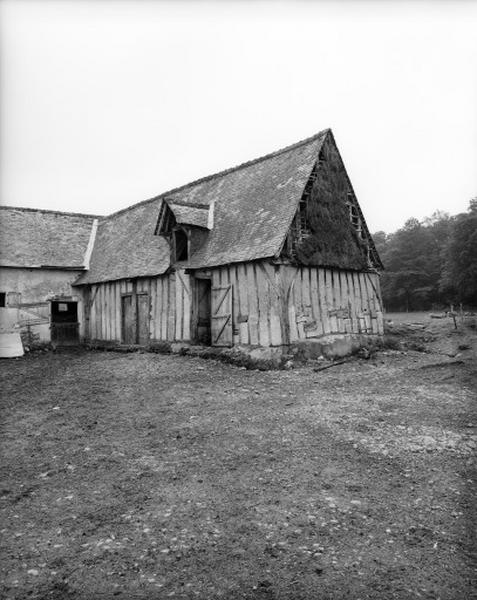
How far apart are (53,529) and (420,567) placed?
3244mm

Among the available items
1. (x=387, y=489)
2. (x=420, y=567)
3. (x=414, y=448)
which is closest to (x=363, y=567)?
(x=420, y=567)

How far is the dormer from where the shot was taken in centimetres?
1501

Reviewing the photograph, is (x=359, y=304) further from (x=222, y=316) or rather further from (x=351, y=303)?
(x=222, y=316)

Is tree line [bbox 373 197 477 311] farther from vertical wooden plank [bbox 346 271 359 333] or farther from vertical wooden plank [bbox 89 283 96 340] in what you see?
vertical wooden plank [bbox 89 283 96 340]

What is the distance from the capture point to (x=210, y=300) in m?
14.6

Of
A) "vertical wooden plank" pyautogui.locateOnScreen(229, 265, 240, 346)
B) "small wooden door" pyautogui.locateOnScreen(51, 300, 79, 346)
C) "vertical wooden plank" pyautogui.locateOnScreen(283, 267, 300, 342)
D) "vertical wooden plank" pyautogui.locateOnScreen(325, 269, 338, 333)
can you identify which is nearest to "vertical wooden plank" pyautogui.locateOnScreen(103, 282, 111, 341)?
"small wooden door" pyautogui.locateOnScreen(51, 300, 79, 346)

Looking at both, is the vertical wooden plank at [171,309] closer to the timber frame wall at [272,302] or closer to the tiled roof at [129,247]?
the timber frame wall at [272,302]

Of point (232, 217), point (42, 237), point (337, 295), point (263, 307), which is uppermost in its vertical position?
point (42, 237)

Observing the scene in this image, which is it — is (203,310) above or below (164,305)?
below

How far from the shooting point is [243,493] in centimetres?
484

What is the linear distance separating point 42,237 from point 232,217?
10319 millimetres

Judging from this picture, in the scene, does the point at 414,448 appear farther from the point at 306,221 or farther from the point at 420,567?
the point at 306,221

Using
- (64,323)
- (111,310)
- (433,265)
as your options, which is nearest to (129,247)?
(111,310)

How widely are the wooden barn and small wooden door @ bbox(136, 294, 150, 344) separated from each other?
38 mm
